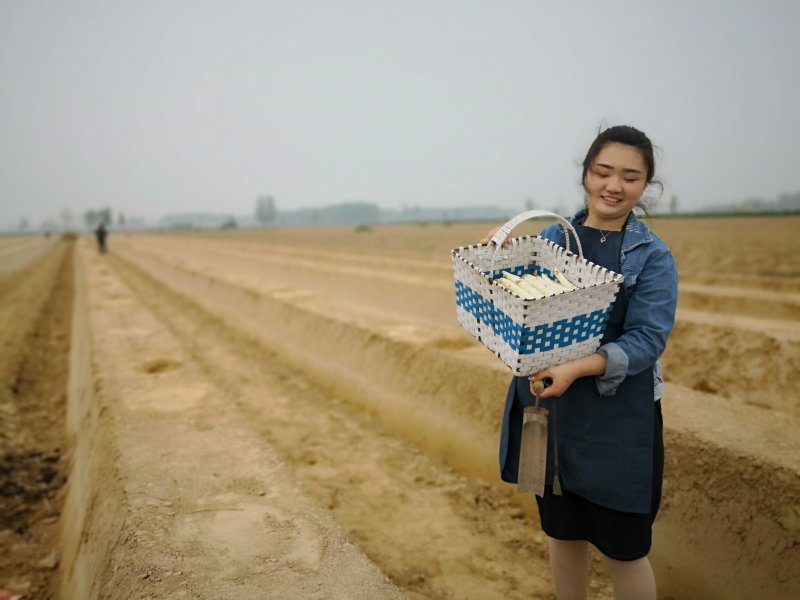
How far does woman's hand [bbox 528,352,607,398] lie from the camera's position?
151cm

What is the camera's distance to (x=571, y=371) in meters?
1.52

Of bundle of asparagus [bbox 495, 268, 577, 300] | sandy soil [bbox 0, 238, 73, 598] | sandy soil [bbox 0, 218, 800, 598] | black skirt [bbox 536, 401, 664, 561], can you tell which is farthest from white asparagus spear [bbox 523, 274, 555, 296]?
sandy soil [bbox 0, 238, 73, 598]

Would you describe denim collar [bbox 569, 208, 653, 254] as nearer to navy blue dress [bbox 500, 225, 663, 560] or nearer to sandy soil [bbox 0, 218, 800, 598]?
navy blue dress [bbox 500, 225, 663, 560]

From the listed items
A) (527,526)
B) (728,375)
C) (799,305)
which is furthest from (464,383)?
(799,305)

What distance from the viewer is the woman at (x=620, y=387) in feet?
5.05

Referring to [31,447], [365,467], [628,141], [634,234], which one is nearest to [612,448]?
[634,234]

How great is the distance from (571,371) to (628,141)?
730 millimetres

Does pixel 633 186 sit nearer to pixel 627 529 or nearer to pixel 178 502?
pixel 627 529

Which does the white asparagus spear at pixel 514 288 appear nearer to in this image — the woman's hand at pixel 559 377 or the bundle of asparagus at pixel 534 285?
the bundle of asparagus at pixel 534 285

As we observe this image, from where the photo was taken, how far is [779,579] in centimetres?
230

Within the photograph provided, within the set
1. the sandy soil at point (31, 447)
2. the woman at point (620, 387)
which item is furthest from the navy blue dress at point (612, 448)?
the sandy soil at point (31, 447)

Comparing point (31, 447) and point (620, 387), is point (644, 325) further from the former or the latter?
point (31, 447)

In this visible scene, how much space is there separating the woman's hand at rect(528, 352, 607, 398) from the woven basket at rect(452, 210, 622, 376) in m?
0.03

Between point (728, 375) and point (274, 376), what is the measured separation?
5161 mm
